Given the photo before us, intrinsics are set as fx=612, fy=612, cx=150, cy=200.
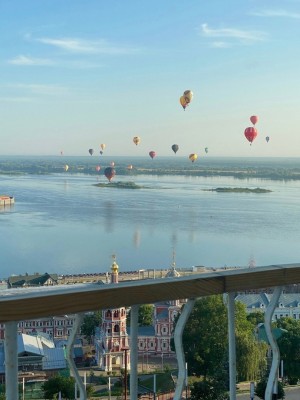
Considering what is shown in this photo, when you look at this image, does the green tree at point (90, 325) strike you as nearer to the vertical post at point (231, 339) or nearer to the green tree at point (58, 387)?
the green tree at point (58, 387)

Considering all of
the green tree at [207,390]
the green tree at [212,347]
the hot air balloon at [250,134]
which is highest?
the hot air balloon at [250,134]

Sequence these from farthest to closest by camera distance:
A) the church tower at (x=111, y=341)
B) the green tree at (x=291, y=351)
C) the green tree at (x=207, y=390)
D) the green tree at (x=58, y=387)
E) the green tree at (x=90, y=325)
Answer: the green tree at (x=90, y=325)
the church tower at (x=111, y=341)
the green tree at (x=291, y=351)
the green tree at (x=58, y=387)
the green tree at (x=207, y=390)

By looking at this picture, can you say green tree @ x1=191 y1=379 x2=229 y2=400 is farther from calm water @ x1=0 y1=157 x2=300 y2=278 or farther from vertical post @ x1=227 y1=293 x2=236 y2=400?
calm water @ x1=0 y1=157 x2=300 y2=278

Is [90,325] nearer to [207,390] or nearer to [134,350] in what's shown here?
[207,390]

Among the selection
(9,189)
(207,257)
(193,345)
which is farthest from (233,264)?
(9,189)

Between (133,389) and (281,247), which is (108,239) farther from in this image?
(133,389)

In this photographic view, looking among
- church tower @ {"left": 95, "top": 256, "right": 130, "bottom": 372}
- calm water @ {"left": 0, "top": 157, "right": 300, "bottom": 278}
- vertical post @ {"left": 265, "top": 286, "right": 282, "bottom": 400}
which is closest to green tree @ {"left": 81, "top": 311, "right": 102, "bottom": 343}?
church tower @ {"left": 95, "top": 256, "right": 130, "bottom": 372}

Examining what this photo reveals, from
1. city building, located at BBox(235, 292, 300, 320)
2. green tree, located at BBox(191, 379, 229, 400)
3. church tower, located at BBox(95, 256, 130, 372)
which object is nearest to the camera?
green tree, located at BBox(191, 379, 229, 400)

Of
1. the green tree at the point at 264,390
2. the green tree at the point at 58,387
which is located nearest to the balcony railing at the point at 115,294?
the green tree at the point at 264,390
